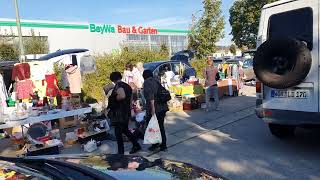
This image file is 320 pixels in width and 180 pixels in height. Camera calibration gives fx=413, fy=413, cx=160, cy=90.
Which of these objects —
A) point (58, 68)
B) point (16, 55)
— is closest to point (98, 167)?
point (58, 68)

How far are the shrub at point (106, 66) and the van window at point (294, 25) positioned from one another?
959 centimetres

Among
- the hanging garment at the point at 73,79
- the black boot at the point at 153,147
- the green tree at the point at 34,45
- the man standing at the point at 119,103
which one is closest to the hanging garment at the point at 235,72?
the hanging garment at the point at 73,79

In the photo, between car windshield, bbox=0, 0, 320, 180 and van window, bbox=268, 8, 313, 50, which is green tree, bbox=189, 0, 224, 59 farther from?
van window, bbox=268, 8, 313, 50

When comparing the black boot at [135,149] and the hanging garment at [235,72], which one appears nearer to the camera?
the black boot at [135,149]

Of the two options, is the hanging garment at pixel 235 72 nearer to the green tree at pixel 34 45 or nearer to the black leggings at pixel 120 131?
the black leggings at pixel 120 131

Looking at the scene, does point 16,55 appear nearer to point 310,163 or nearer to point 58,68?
point 58,68

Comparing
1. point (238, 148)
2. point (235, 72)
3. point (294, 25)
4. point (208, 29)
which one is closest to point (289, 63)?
point (294, 25)

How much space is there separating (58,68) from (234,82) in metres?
7.34

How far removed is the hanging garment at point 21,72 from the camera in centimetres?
1226

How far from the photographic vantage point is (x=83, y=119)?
10.2 meters

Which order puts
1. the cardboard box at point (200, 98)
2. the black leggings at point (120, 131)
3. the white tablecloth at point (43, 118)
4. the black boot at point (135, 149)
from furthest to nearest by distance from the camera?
the cardboard box at point (200, 98)
the white tablecloth at point (43, 118)
the black boot at point (135, 149)
the black leggings at point (120, 131)

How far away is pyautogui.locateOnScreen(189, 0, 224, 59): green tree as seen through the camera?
26328mm

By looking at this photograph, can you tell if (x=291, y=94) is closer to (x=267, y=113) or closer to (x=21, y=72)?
(x=267, y=113)

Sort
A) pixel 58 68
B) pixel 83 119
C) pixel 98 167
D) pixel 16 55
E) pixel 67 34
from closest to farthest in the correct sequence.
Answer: pixel 98 167 < pixel 83 119 < pixel 58 68 < pixel 16 55 < pixel 67 34
